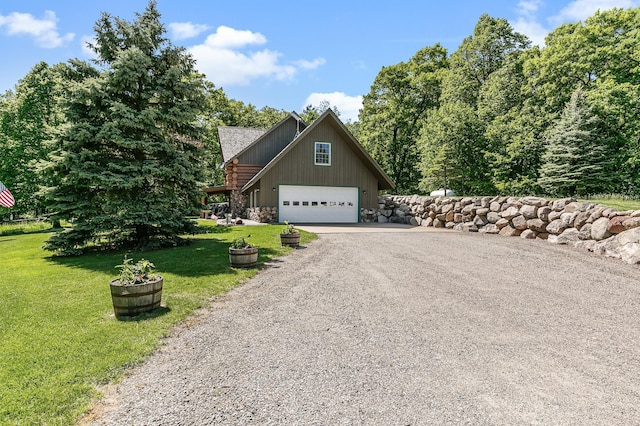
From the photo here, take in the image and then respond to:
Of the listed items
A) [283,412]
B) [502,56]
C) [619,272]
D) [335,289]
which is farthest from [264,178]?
[502,56]

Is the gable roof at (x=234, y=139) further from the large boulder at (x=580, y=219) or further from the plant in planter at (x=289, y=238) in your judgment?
the large boulder at (x=580, y=219)

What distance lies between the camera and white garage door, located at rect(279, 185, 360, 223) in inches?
746

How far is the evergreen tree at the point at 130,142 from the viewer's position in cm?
968

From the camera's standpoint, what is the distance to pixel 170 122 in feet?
35.2

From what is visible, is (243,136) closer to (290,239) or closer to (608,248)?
(290,239)

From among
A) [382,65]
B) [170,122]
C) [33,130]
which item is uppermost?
[382,65]

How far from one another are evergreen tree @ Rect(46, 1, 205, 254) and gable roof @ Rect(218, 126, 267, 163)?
12.7m

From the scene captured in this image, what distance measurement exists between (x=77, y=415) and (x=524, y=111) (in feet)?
89.5

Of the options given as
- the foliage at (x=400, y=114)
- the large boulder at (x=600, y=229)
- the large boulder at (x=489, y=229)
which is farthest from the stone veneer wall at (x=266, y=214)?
the foliage at (x=400, y=114)

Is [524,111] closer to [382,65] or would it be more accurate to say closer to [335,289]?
[382,65]

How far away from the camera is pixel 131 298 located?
15.5ft

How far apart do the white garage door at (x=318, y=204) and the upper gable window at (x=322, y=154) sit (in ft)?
4.79

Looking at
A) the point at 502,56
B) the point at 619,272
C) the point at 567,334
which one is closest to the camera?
the point at 567,334

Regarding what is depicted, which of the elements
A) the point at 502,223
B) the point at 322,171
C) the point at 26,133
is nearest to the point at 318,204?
the point at 322,171
